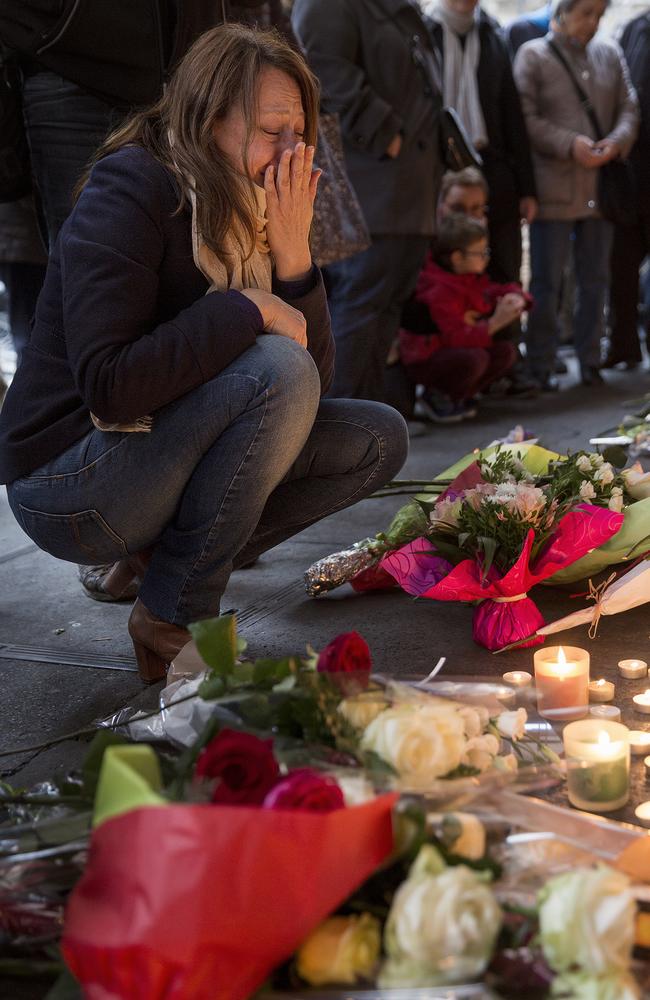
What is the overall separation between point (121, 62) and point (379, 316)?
1.91m

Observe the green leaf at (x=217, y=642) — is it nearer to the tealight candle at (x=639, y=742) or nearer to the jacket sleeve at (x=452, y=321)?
the tealight candle at (x=639, y=742)

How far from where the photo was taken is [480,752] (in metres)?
1.25

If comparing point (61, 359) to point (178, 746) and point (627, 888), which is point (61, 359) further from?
point (627, 888)

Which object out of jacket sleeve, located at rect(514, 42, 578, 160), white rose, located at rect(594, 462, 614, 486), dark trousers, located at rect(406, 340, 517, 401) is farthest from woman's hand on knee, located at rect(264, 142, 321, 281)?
jacket sleeve, located at rect(514, 42, 578, 160)

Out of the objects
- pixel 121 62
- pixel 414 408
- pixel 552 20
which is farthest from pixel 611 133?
pixel 121 62

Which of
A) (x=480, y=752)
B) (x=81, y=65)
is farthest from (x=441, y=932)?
(x=81, y=65)

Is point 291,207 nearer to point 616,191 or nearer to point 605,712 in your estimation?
point 605,712

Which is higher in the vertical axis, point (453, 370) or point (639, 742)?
point (639, 742)

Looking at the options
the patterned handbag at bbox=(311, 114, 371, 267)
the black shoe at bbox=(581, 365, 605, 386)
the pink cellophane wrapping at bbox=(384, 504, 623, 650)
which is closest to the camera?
the pink cellophane wrapping at bbox=(384, 504, 623, 650)

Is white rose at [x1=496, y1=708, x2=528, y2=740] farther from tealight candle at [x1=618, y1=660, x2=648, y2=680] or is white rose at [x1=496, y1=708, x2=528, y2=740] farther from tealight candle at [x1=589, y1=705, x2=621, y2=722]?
tealight candle at [x1=618, y1=660, x2=648, y2=680]

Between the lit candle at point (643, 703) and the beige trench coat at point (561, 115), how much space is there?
13.1ft

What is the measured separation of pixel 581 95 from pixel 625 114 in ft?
0.89

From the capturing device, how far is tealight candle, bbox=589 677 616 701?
1814 millimetres

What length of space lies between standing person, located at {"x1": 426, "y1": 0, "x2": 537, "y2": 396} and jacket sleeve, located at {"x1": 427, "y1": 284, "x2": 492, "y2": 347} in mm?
535
